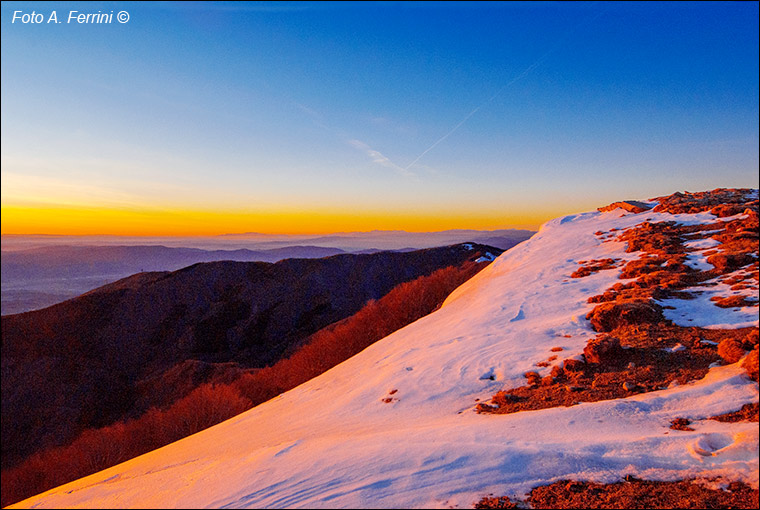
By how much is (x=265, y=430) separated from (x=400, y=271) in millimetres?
65956

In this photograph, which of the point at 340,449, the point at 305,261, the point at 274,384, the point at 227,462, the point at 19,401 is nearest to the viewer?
the point at 340,449

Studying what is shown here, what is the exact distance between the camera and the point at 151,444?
2044 centimetres

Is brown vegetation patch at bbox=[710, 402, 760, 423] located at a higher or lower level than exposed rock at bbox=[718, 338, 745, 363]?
lower

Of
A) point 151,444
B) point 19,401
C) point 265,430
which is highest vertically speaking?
point 265,430

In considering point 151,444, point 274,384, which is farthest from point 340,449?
point 274,384

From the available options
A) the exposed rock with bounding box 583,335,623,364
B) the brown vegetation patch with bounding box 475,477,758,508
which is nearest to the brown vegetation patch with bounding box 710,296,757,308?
the exposed rock with bounding box 583,335,623,364

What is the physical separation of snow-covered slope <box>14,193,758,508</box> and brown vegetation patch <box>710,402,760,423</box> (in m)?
0.10

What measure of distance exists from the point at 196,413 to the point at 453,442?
21.5 m

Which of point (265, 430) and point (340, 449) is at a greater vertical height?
point (340, 449)

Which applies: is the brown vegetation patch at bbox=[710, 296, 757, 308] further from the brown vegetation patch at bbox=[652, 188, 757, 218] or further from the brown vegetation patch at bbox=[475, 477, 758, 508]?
the brown vegetation patch at bbox=[652, 188, 757, 218]

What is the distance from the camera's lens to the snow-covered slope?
336cm

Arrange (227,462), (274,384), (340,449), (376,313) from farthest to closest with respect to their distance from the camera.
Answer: (376,313)
(274,384)
(227,462)
(340,449)

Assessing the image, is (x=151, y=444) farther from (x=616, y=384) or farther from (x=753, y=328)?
(x=753, y=328)

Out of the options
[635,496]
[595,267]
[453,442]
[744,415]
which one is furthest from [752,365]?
[595,267]
